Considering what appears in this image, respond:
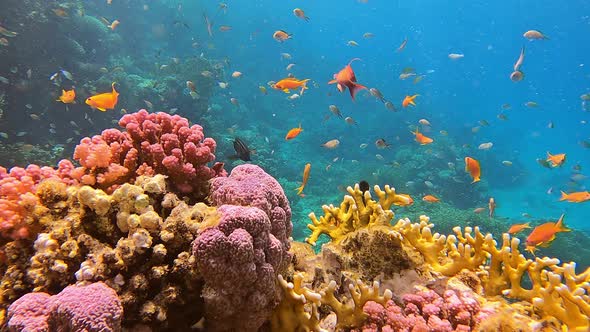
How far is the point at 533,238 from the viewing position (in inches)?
220

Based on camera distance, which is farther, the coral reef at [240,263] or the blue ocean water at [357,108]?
the blue ocean water at [357,108]

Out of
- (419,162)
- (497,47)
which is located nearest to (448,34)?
(497,47)

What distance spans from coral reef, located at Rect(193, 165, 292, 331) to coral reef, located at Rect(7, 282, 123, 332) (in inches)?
18.6

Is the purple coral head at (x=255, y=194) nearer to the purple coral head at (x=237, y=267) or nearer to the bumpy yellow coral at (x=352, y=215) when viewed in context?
the purple coral head at (x=237, y=267)

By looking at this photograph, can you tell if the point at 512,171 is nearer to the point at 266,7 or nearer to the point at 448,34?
the point at 266,7

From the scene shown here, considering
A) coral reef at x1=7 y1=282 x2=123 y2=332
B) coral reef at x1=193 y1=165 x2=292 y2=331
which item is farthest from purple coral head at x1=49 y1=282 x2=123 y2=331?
coral reef at x1=193 y1=165 x2=292 y2=331

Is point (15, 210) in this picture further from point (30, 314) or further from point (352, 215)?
point (352, 215)

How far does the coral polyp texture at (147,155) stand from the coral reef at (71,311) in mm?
1074

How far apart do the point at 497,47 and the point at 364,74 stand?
261ft

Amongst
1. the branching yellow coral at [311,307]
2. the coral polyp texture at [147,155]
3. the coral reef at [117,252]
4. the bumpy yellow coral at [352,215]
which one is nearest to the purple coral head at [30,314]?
the coral reef at [117,252]

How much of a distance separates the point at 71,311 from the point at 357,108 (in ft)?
112

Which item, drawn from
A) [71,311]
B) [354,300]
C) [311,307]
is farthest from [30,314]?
[354,300]

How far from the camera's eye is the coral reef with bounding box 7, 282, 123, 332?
4.60 ft

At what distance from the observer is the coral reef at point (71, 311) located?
55.2 inches
